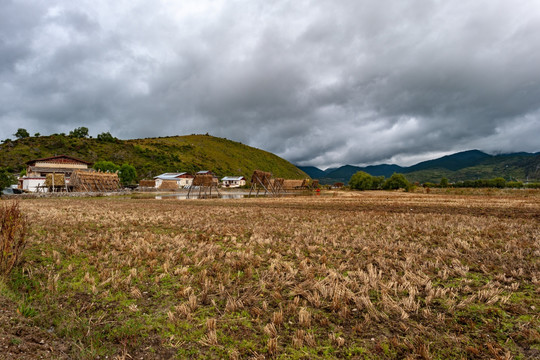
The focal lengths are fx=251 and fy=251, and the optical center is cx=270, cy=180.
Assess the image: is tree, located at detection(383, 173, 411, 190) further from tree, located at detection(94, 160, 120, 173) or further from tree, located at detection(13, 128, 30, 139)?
tree, located at detection(13, 128, 30, 139)

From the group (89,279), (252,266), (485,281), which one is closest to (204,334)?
(252,266)

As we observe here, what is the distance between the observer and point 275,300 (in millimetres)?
5133

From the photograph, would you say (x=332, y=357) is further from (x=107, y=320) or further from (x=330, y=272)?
(x=107, y=320)

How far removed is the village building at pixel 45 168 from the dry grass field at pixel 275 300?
78.6 m

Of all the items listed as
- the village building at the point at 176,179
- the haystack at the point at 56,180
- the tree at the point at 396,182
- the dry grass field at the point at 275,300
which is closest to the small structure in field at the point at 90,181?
the haystack at the point at 56,180

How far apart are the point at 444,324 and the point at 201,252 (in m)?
6.38

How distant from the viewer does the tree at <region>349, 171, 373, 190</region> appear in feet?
286

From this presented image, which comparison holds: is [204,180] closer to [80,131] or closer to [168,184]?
[168,184]

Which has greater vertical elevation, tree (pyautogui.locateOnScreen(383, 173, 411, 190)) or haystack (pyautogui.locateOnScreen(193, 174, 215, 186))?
haystack (pyautogui.locateOnScreen(193, 174, 215, 186))

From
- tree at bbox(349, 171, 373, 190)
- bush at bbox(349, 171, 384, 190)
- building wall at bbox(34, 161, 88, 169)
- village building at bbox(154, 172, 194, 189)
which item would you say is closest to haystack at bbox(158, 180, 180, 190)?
village building at bbox(154, 172, 194, 189)

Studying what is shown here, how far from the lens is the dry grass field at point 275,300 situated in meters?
3.71

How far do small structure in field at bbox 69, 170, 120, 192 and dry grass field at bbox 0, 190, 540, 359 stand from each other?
55741 mm

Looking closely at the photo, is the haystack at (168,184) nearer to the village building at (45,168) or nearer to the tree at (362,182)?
the village building at (45,168)

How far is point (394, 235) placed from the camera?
34.3ft
